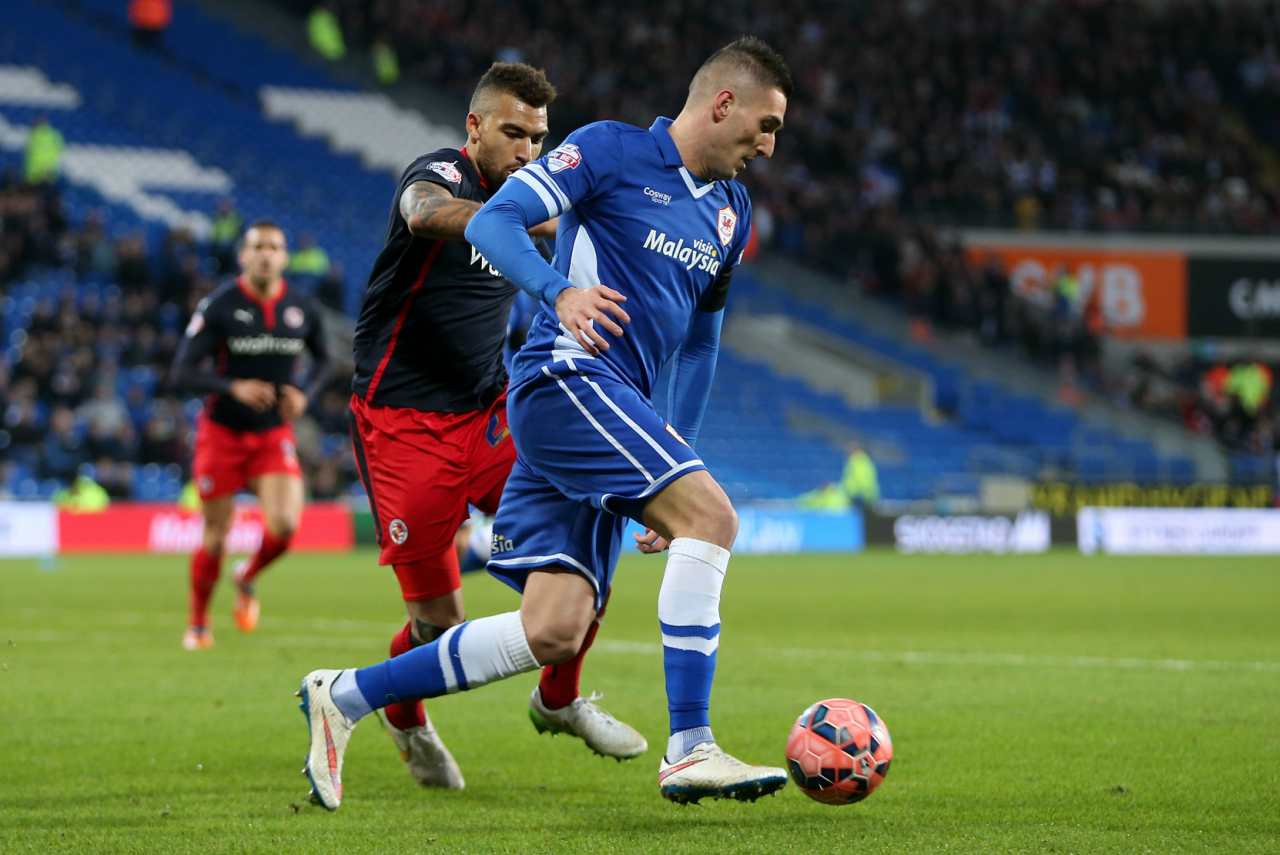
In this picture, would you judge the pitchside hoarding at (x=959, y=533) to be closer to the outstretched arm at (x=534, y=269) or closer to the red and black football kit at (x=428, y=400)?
the red and black football kit at (x=428, y=400)

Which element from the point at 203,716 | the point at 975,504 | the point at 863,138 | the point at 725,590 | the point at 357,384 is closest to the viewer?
the point at 357,384

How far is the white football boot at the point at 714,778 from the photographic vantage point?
4781mm

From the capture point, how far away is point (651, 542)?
5660 millimetres

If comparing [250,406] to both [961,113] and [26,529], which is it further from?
[961,113]

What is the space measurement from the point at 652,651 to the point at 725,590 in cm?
650

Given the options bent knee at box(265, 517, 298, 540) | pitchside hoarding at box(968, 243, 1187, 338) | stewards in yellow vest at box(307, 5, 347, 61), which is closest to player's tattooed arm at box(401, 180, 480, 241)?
bent knee at box(265, 517, 298, 540)

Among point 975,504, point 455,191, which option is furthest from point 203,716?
point 975,504

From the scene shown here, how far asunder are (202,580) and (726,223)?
6773 millimetres

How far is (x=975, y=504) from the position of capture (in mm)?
29547

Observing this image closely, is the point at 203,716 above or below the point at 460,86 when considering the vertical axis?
below

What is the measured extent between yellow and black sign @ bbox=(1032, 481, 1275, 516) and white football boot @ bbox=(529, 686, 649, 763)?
24736mm

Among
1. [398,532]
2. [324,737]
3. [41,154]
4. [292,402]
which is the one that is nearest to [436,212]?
[398,532]

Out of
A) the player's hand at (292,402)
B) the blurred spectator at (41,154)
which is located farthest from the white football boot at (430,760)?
the blurred spectator at (41,154)

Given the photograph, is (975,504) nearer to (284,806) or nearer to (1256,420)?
(1256,420)
